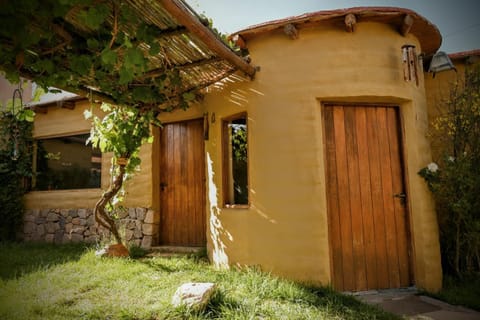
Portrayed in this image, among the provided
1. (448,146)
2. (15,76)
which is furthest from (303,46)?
(15,76)

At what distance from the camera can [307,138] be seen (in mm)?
3658

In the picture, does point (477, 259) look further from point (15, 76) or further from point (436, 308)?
point (15, 76)

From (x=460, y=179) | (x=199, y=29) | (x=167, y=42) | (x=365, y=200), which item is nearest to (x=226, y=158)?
(x=167, y=42)

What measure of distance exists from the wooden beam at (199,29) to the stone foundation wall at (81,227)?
3585 millimetres

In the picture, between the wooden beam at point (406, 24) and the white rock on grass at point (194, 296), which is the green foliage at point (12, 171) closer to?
the white rock on grass at point (194, 296)


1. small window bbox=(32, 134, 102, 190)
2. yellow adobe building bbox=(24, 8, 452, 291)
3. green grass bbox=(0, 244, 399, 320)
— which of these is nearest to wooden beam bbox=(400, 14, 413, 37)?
yellow adobe building bbox=(24, 8, 452, 291)

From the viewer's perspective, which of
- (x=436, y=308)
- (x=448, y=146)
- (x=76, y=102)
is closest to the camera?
(x=436, y=308)

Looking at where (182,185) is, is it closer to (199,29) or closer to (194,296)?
(194,296)

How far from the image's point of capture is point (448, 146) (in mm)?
4191

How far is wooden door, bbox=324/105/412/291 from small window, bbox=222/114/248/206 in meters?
1.45

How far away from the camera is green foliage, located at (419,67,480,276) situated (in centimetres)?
369

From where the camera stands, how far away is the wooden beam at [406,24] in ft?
11.9

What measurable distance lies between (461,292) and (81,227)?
22.6ft

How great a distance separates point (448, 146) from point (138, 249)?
529 centimetres
